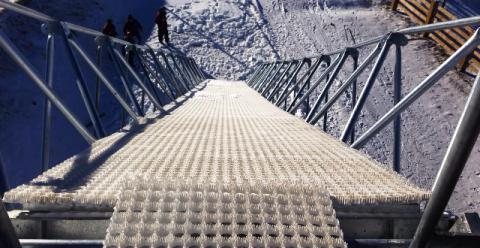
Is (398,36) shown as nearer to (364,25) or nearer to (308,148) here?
(308,148)

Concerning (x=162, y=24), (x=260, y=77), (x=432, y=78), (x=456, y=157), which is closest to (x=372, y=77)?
(x=432, y=78)

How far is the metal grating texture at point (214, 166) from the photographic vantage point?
204 centimetres

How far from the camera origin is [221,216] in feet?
6.06

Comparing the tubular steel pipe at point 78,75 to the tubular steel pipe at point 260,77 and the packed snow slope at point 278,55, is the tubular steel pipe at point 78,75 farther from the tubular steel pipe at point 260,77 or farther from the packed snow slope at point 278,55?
the tubular steel pipe at point 260,77

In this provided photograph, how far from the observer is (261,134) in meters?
→ 4.16

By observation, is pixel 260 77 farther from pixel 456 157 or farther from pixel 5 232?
pixel 5 232

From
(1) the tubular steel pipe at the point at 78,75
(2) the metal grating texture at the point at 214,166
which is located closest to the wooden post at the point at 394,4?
(2) the metal grating texture at the point at 214,166

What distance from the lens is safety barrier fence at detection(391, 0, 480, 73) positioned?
15.6 metres

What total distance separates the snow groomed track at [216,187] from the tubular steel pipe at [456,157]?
32 cm

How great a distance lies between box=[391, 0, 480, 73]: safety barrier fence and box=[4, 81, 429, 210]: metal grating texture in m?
12.6

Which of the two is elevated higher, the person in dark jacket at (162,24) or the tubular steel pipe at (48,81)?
the tubular steel pipe at (48,81)

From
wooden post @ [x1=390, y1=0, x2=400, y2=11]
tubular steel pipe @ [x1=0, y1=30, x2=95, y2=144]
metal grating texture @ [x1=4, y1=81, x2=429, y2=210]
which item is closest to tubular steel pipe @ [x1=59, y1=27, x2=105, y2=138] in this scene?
metal grating texture @ [x1=4, y1=81, x2=429, y2=210]

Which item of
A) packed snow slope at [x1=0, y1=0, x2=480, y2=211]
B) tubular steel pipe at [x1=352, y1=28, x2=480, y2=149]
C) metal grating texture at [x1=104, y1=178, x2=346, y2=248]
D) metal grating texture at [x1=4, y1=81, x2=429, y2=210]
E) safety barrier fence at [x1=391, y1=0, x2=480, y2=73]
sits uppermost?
tubular steel pipe at [x1=352, y1=28, x2=480, y2=149]

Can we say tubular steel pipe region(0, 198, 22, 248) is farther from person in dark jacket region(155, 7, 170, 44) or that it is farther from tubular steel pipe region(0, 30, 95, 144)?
person in dark jacket region(155, 7, 170, 44)
